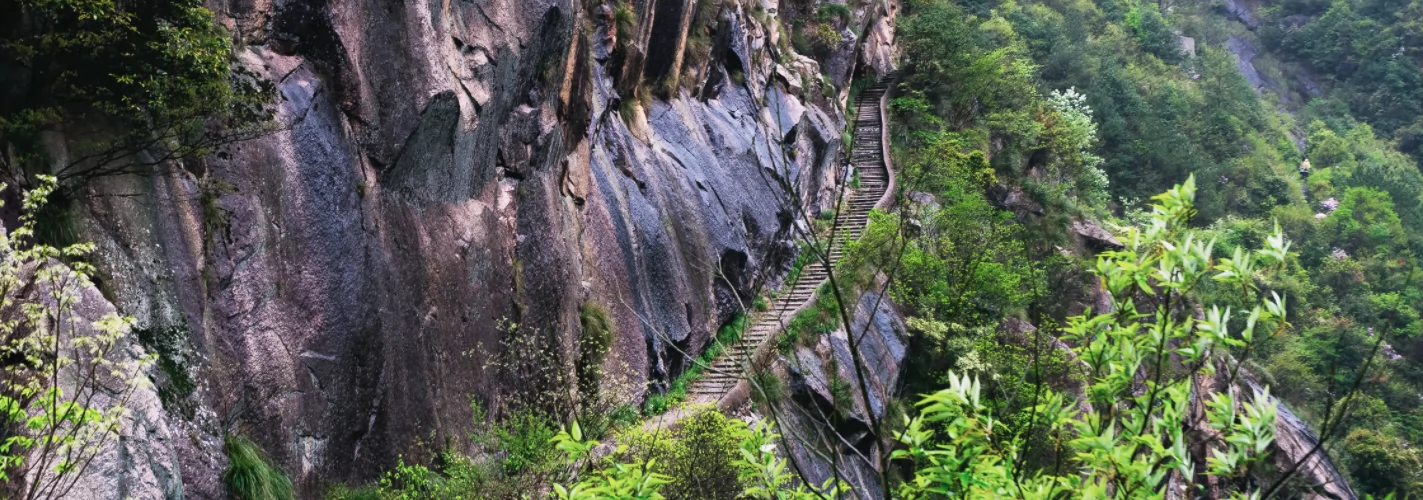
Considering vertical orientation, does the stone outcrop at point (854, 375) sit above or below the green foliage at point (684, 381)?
below

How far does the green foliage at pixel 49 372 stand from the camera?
5789 millimetres

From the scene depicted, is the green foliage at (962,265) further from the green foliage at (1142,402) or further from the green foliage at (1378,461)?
the green foliage at (1142,402)

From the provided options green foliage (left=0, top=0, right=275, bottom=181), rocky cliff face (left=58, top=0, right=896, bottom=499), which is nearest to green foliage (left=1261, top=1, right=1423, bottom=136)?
rocky cliff face (left=58, top=0, right=896, bottom=499)

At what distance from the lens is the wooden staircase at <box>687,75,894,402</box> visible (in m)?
21.5

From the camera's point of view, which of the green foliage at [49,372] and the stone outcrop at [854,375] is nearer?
the green foliage at [49,372]

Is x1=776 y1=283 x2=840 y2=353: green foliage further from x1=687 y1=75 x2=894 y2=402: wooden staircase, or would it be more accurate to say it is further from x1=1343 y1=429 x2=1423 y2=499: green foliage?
x1=1343 y1=429 x2=1423 y2=499: green foliage

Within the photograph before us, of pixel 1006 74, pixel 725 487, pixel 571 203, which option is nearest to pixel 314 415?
pixel 725 487

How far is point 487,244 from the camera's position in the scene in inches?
623

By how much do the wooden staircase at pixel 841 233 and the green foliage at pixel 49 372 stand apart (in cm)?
923

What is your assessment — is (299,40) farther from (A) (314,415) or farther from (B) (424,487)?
(B) (424,487)

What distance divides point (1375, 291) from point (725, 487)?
199 feet

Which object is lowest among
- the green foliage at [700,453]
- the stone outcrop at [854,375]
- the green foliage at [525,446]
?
the stone outcrop at [854,375]

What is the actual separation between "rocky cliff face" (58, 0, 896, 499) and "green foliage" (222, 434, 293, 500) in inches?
7.4

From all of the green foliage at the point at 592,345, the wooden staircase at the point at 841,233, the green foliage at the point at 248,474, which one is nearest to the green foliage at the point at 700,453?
the wooden staircase at the point at 841,233
